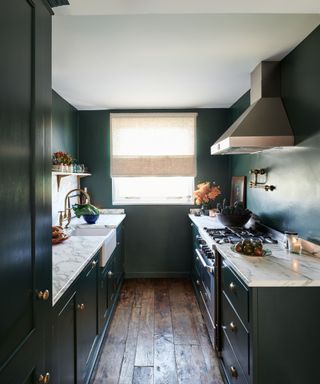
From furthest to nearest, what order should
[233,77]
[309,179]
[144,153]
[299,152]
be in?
1. [144,153]
2. [233,77]
3. [299,152]
4. [309,179]

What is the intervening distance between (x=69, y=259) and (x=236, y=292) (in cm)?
106

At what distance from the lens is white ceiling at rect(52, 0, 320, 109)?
1360 millimetres

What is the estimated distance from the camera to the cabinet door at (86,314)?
1.69 meters

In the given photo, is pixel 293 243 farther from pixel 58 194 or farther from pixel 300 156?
pixel 58 194

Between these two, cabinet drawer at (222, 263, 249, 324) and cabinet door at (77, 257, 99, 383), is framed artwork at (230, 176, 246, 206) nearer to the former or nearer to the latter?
cabinet drawer at (222, 263, 249, 324)

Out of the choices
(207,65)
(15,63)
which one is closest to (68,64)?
(207,65)

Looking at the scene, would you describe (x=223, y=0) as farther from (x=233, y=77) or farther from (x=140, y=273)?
(x=140, y=273)

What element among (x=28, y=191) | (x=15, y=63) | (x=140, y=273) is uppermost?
(x=15, y=63)

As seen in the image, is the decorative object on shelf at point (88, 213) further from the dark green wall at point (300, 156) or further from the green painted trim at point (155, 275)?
the dark green wall at point (300, 156)

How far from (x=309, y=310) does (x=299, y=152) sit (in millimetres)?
1161

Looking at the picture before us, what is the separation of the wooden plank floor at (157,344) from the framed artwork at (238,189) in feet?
4.42

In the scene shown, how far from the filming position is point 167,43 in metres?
2.04

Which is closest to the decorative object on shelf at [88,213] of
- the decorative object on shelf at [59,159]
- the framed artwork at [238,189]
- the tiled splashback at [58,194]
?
the tiled splashback at [58,194]

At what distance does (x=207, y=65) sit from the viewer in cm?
246
